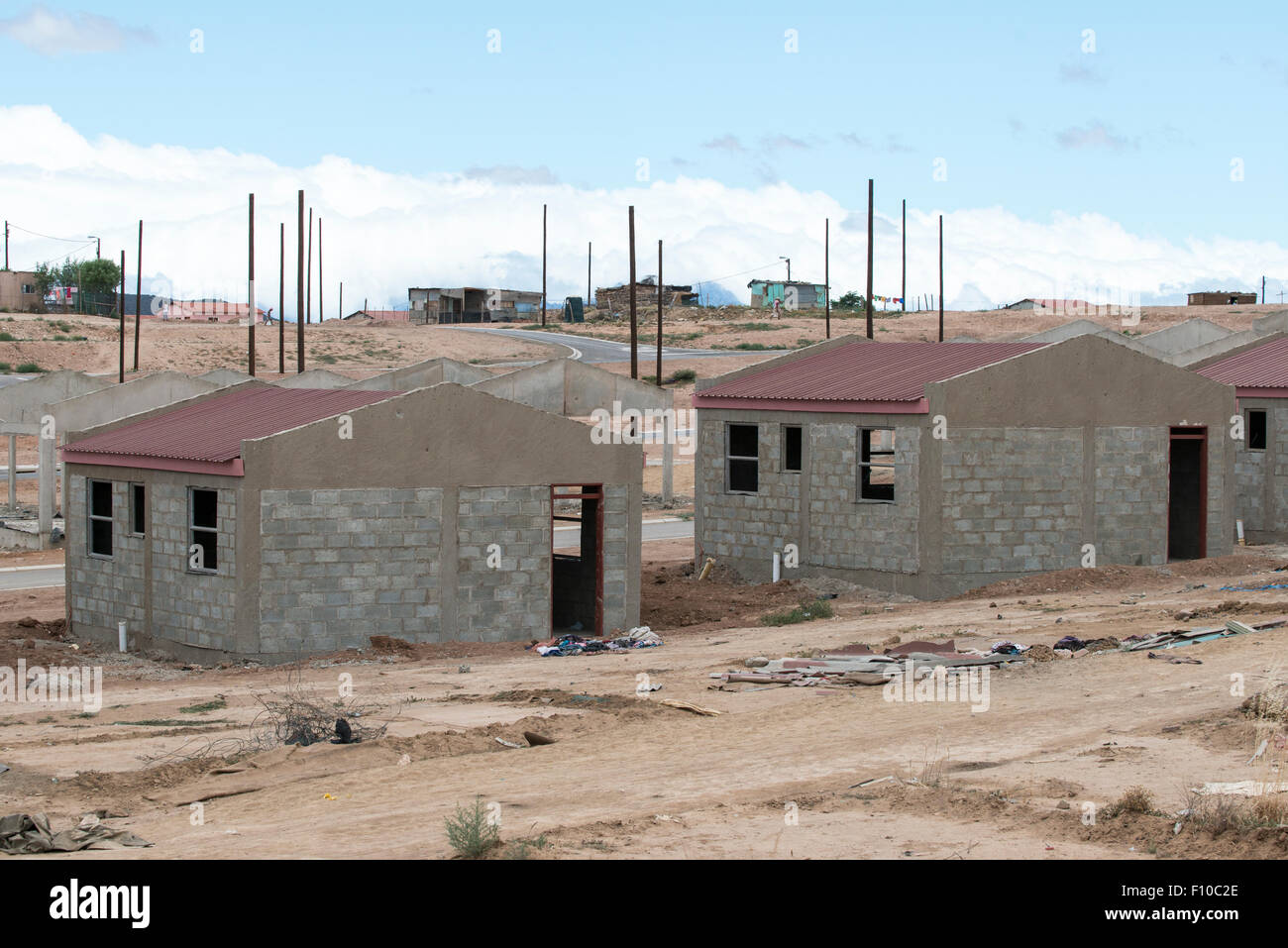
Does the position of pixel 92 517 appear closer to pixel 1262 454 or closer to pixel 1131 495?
pixel 1131 495

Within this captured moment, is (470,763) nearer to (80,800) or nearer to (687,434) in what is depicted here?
(80,800)

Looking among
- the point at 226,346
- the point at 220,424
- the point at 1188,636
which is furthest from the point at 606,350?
the point at 1188,636

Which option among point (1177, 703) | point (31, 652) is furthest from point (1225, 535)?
point (31, 652)

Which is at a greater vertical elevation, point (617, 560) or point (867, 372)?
point (867, 372)

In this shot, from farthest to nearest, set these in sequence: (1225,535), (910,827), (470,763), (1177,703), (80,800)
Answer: (1225,535)
(1177,703)
(470,763)
(80,800)
(910,827)

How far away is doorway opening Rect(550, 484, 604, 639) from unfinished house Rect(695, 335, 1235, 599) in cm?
476

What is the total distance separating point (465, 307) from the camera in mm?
119938

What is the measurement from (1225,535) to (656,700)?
17440mm

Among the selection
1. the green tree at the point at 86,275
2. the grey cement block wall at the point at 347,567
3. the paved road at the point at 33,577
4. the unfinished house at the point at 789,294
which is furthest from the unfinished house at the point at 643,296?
the grey cement block wall at the point at 347,567

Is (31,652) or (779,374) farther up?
(779,374)

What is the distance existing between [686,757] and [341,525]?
8.72 metres

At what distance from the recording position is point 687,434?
Answer: 6538 centimetres

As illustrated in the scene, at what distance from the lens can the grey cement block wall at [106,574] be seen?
22.8m

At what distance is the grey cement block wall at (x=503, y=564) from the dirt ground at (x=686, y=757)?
0.71 meters
